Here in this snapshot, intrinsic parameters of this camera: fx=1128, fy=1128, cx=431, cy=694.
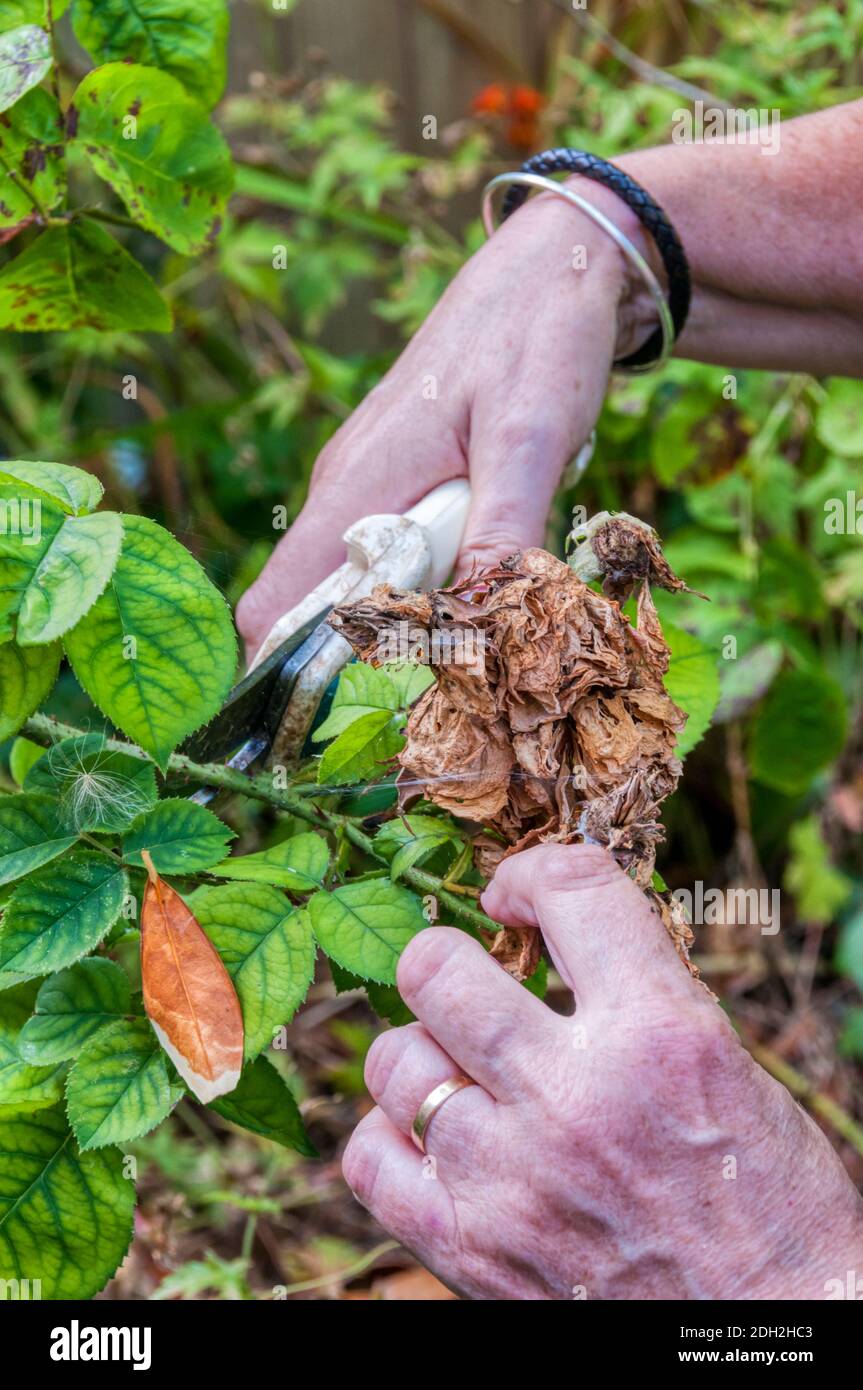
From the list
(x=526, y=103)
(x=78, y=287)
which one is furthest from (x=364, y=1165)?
(x=526, y=103)

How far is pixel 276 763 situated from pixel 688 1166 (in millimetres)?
391

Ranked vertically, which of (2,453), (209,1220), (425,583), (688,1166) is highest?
(2,453)

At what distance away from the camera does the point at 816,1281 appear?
0.69m

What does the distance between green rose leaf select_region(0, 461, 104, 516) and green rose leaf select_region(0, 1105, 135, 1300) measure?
387mm

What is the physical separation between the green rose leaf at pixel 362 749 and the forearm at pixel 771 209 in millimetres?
650

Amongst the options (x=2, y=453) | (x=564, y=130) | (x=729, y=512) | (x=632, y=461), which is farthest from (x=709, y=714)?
(x=2, y=453)

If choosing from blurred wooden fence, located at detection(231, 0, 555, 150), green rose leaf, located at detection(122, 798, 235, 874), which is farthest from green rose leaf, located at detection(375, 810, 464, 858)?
blurred wooden fence, located at detection(231, 0, 555, 150)

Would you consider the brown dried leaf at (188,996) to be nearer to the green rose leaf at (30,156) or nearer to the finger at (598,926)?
the finger at (598,926)

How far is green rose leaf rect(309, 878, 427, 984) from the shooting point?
2.28ft

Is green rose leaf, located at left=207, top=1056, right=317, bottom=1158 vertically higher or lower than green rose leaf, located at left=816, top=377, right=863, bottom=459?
lower

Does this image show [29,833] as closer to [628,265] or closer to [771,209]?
[628,265]

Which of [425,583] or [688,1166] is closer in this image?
[688,1166]

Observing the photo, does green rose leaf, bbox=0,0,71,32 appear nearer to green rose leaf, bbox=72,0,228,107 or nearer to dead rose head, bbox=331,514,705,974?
green rose leaf, bbox=72,0,228,107
